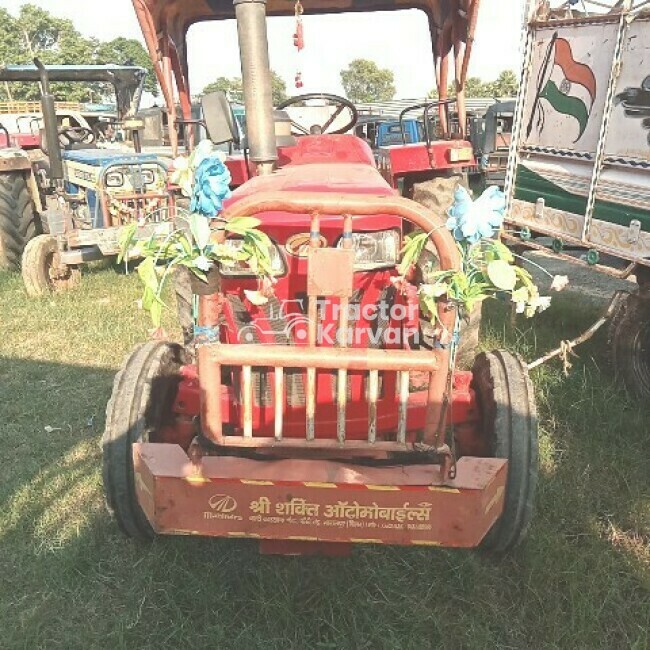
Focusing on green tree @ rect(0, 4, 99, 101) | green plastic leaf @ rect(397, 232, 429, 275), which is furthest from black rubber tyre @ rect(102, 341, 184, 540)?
green tree @ rect(0, 4, 99, 101)

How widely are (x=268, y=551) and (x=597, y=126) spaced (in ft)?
10.6

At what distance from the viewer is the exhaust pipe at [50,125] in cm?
565

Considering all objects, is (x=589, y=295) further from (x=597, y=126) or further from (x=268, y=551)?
(x=268, y=551)

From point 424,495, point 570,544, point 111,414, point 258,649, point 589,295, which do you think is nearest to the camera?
point 424,495

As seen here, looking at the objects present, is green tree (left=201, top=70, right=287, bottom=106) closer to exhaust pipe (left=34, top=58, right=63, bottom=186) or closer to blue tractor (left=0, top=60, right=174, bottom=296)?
blue tractor (left=0, top=60, right=174, bottom=296)

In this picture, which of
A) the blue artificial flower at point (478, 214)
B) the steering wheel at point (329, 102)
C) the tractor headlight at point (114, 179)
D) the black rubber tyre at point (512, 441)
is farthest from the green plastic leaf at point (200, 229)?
the tractor headlight at point (114, 179)

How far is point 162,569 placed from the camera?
2.40m

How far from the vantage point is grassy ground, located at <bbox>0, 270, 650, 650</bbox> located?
214 centimetres

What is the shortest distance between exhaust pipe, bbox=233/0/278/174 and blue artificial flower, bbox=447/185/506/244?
3.23 feet

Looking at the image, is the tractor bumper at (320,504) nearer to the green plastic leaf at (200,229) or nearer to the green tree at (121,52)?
the green plastic leaf at (200,229)

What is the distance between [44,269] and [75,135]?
113 inches

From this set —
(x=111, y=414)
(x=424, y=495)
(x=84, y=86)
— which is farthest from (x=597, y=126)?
(x=84, y=86)

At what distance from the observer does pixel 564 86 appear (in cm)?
426

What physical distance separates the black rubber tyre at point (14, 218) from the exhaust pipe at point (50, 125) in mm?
1077
